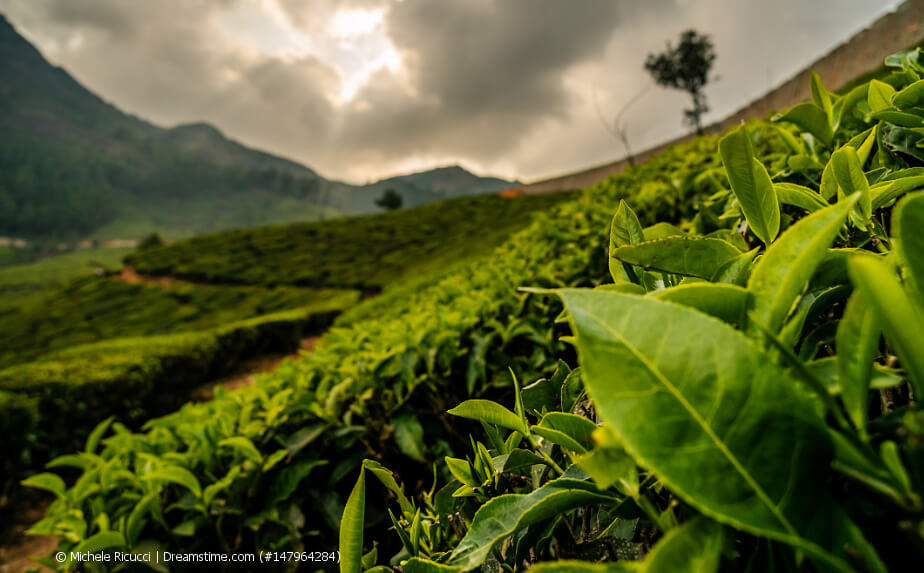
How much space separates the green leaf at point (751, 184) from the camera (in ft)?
2.09

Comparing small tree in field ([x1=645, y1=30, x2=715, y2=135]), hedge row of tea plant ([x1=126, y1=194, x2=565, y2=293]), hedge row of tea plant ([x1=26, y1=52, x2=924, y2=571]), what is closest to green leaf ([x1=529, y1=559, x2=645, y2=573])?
hedge row of tea plant ([x1=26, y1=52, x2=924, y2=571])

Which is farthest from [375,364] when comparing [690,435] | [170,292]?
[170,292]

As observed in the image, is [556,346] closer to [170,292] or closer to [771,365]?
[771,365]

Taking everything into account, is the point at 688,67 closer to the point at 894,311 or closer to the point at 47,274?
the point at 894,311

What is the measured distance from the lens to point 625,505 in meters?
0.53

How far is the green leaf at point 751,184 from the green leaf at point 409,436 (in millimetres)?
1317

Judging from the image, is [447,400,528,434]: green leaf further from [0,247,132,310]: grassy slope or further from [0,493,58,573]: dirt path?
[0,247,132,310]: grassy slope

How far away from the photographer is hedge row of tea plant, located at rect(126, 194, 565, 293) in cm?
1730

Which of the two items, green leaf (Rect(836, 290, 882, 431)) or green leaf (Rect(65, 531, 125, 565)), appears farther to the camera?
green leaf (Rect(65, 531, 125, 565))

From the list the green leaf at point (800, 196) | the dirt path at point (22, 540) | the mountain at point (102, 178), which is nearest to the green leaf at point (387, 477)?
the green leaf at point (800, 196)

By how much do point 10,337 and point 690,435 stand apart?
71.0ft

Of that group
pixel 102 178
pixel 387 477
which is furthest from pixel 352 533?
pixel 102 178

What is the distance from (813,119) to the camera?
108cm

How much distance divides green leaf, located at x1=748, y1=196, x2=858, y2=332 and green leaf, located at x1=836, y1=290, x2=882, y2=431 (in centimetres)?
6
